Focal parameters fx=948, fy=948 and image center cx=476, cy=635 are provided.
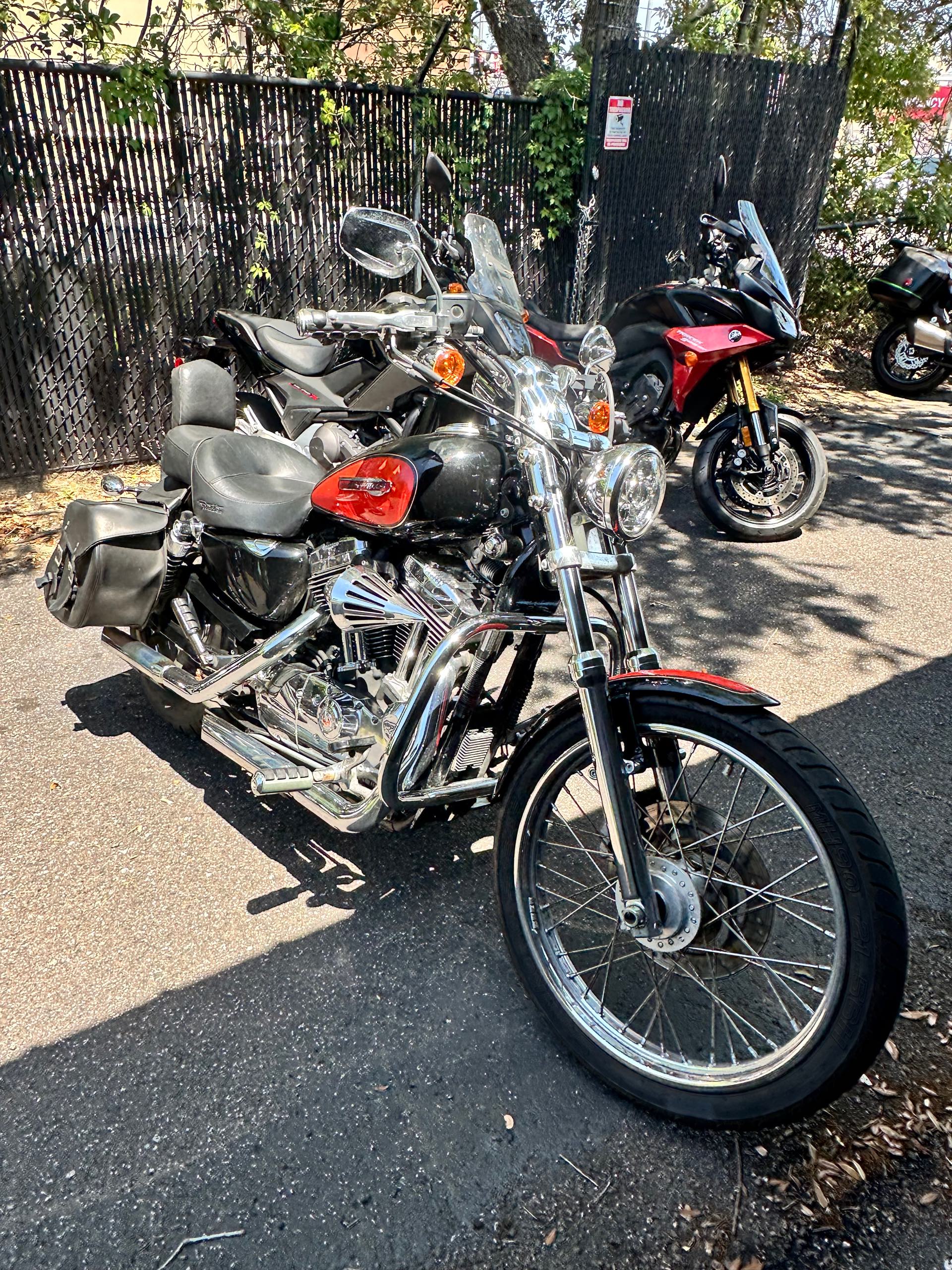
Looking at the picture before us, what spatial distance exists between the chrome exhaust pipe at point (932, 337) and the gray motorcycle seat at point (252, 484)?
24.2 ft

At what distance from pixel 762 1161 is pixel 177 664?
226cm

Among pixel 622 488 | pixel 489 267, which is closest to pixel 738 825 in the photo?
pixel 622 488

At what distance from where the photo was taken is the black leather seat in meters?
4.72

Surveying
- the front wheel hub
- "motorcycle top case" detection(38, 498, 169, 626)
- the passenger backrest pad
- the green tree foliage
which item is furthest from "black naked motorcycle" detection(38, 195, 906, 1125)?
the green tree foliage

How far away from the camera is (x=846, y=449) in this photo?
7180mm

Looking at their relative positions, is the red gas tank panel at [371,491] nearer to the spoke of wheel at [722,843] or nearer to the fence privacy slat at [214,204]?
the spoke of wheel at [722,843]

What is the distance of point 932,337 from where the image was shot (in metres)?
8.48

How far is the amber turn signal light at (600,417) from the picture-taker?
2.24 meters

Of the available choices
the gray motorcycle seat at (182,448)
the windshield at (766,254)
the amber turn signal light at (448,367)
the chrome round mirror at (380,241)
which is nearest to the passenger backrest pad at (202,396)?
the gray motorcycle seat at (182,448)

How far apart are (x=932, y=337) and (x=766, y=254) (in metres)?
4.13

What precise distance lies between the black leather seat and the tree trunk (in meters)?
4.89

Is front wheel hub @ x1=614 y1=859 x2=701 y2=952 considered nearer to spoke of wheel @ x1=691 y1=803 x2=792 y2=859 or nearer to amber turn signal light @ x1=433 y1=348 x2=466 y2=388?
spoke of wheel @ x1=691 y1=803 x2=792 y2=859

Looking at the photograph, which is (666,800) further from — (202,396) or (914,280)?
(914,280)

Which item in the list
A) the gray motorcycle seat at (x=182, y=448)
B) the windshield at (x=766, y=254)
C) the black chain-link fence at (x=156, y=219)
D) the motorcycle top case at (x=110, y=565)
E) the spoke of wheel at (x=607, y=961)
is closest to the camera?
the spoke of wheel at (x=607, y=961)
